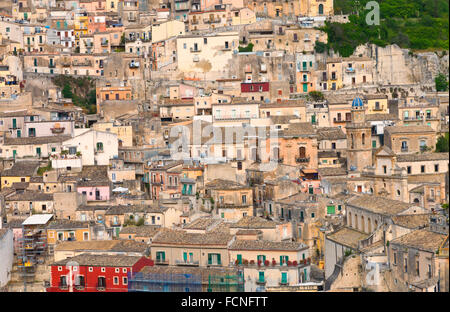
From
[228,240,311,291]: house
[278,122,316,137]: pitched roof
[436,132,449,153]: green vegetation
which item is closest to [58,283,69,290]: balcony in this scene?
[228,240,311,291]: house

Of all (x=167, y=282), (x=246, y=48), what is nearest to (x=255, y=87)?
(x=246, y=48)

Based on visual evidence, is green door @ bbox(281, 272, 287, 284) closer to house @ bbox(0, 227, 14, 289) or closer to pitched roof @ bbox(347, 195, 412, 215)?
pitched roof @ bbox(347, 195, 412, 215)

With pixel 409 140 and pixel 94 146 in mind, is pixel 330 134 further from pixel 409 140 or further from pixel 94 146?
pixel 94 146

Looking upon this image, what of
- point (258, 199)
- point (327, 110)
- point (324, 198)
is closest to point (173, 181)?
point (258, 199)

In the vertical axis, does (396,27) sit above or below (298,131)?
above

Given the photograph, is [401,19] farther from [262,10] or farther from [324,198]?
[324,198]

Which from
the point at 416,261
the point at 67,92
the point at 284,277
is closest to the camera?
the point at 416,261
